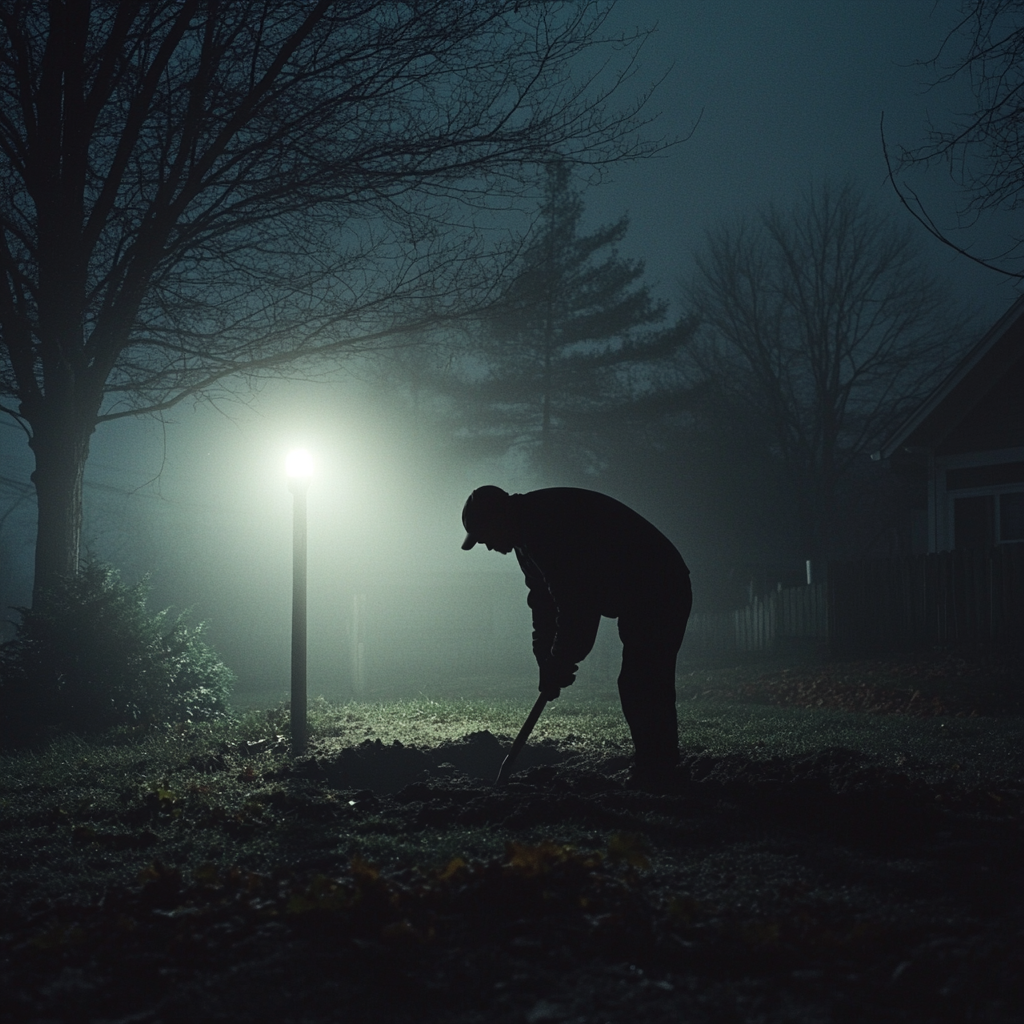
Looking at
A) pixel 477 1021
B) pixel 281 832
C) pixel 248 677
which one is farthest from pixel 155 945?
pixel 248 677

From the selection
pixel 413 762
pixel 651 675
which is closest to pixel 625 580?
pixel 651 675

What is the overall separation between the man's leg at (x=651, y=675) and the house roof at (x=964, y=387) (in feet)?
40.6

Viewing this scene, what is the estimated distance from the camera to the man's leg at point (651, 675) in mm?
5316

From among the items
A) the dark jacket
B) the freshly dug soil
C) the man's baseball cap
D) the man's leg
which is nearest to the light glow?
the man's baseball cap

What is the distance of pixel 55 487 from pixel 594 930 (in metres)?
9.10

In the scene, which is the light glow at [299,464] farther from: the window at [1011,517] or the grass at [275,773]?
the window at [1011,517]

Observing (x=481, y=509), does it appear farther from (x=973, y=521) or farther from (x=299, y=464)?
(x=973, y=521)

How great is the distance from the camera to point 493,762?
23.0ft

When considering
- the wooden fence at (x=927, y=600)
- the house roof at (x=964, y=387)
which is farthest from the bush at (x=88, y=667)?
the house roof at (x=964, y=387)

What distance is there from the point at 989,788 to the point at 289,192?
809cm

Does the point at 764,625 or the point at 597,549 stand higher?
the point at 597,549

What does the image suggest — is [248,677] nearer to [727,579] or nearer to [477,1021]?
[727,579]

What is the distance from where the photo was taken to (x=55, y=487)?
1033 cm

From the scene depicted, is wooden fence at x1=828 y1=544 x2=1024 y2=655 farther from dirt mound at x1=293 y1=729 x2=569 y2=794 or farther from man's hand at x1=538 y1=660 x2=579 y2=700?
man's hand at x1=538 y1=660 x2=579 y2=700
